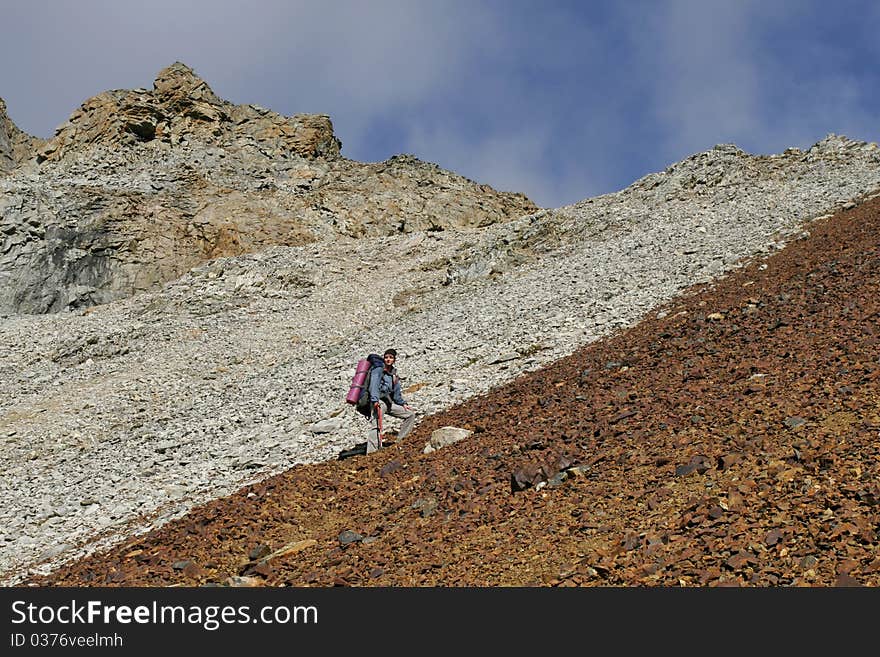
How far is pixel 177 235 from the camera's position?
51.1 meters

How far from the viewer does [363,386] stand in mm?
13195

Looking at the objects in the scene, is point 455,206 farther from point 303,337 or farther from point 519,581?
point 519,581

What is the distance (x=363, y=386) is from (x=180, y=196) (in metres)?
46.6

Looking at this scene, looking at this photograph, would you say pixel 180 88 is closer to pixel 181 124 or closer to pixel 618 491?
pixel 181 124

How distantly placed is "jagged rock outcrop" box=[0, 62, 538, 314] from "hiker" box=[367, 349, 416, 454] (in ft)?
128

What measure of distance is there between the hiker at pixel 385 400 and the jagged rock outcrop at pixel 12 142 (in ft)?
262

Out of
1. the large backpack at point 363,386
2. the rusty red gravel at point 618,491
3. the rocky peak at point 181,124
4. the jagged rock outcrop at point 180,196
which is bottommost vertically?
the rusty red gravel at point 618,491

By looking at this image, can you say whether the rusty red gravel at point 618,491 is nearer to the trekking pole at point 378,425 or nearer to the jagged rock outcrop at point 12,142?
the trekking pole at point 378,425

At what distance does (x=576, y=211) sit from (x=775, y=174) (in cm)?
1031

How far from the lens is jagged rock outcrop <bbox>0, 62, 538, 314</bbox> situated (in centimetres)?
4909

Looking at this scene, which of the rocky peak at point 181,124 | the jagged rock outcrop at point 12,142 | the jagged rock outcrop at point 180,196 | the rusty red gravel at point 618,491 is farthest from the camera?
the jagged rock outcrop at point 12,142

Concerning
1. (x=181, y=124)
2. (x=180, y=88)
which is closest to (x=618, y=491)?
(x=181, y=124)

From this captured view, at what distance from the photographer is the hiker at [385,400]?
1309 centimetres

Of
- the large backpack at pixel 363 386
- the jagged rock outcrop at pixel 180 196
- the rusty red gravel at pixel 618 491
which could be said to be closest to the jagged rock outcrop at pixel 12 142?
the jagged rock outcrop at pixel 180 196
